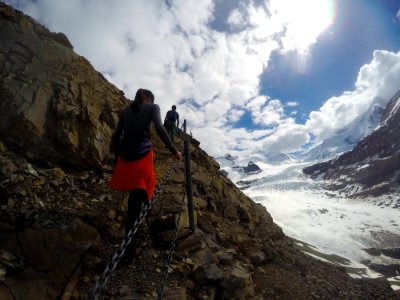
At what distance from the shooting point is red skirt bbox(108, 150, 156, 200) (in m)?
5.93

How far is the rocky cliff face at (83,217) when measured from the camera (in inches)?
241

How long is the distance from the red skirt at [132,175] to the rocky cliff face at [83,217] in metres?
1.69

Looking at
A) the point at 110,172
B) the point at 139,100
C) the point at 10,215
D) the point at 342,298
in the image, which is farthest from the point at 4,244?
the point at 342,298

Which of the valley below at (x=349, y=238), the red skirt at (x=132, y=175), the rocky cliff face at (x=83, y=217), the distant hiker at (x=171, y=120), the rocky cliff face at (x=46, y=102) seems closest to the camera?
the red skirt at (x=132, y=175)

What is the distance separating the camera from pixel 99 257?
6.64 metres

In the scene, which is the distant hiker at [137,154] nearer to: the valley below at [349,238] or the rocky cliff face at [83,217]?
the rocky cliff face at [83,217]

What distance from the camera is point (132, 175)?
19.5 feet

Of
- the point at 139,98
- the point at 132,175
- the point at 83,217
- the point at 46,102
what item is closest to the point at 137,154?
the point at 132,175

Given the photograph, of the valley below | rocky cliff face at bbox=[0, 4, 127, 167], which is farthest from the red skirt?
the valley below

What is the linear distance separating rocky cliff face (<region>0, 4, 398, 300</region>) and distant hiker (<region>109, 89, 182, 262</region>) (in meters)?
1.39

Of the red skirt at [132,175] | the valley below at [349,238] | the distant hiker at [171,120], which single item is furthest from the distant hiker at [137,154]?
the valley below at [349,238]

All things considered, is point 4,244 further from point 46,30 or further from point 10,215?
point 46,30

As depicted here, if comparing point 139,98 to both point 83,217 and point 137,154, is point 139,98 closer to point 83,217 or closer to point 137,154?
point 137,154

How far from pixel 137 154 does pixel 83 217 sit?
244 cm
